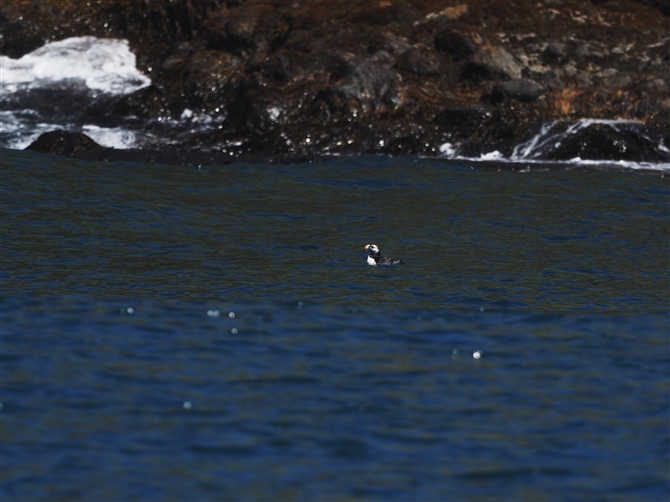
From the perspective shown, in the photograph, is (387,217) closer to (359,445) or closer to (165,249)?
(165,249)

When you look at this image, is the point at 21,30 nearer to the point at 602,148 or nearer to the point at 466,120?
the point at 466,120

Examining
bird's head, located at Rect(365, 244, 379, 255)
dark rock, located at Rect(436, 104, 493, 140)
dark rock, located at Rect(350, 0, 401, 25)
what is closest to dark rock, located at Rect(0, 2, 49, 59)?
dark rock, located at Rect(350, 0, 401, 25)

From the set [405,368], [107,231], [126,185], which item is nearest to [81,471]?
[405,368]

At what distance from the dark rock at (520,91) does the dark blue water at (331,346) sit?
6123 mm

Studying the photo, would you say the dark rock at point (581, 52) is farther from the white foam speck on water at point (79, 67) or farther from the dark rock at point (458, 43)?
the white foam speck on water at point (79, 67)

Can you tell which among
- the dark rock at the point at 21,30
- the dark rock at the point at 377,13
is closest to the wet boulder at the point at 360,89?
the dark rock at the point at 377,13

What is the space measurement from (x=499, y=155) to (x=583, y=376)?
15789mm

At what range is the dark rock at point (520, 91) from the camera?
29.6 metres

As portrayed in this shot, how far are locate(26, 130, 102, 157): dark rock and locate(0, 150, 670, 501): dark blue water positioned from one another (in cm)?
367

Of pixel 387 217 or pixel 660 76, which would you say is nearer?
pixel 387 217

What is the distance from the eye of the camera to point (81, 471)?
10156 mm

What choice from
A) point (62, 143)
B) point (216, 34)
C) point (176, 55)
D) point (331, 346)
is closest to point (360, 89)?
point (216, 34)

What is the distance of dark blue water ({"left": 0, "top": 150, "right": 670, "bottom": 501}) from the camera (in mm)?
10258

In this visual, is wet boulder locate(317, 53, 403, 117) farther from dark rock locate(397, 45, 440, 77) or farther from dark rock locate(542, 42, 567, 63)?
dark rock locate(542, 42, 567, 63)
